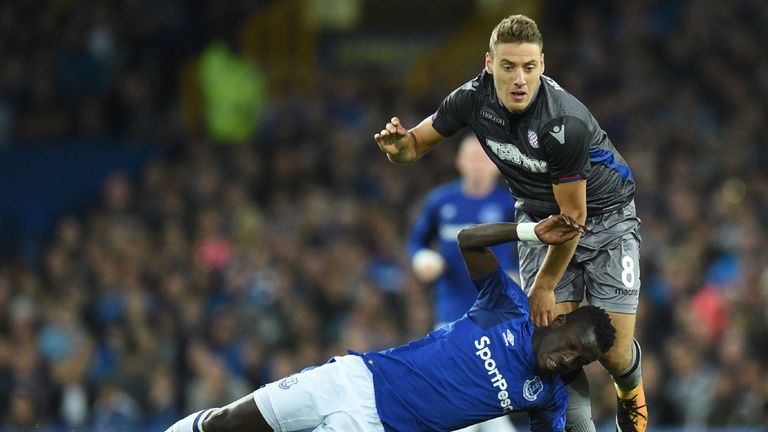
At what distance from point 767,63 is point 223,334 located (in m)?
5.56

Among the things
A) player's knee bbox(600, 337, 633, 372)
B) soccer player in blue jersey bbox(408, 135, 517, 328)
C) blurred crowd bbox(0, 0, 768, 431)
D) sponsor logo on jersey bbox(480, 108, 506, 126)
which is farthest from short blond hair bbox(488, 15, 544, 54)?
blurred crowd bbox(0, 0, 768, 431)

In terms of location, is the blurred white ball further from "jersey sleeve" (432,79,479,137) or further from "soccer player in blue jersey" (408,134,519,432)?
"jersey sleeve" (432,79,479,137)

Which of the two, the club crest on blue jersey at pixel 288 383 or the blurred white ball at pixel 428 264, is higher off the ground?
the blurred white ball at pixel 428 264

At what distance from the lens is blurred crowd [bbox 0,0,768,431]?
35.7 feet

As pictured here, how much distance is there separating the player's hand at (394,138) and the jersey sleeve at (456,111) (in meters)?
0.16

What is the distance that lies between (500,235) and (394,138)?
72 centimetres

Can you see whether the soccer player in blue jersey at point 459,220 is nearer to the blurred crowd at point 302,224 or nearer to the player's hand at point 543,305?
the blurred crowd at point 302,224

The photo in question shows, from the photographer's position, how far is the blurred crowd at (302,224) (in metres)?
10.9

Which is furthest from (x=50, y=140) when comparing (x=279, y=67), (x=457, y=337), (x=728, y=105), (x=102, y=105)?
(x=457, y=337)

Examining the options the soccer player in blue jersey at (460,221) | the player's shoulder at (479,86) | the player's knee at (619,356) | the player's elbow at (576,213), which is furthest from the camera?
the soccer player in blue jersey at (460,221)

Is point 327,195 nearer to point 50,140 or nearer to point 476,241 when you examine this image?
point 50,140

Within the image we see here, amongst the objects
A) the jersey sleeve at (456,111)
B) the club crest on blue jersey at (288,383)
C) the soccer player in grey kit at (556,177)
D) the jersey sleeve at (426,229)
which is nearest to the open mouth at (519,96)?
the soccer player in grey kit at (556,177)

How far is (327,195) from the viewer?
13.3m

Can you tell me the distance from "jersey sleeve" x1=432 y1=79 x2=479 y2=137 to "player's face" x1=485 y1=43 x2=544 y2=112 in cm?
36
